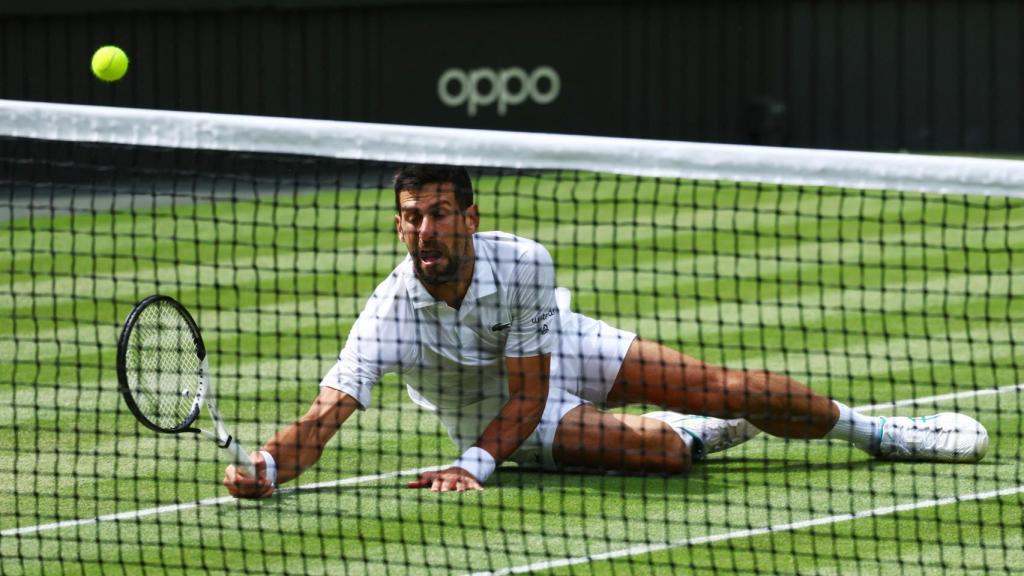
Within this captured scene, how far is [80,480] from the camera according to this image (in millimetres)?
6855

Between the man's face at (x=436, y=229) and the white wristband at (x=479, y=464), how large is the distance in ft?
2.11

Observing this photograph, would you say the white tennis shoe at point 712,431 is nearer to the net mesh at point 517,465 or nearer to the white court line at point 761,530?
the net mesh at point 517,465

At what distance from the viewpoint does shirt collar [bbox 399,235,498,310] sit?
629cm

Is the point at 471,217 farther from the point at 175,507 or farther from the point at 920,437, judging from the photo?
the point at 920,437

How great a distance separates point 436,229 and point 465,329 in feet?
1.60

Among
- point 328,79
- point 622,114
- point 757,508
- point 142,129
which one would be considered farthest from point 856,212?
point 142,129

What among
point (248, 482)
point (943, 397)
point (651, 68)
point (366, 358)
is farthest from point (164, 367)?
point (651, 68)

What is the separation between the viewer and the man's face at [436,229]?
6.04 meters

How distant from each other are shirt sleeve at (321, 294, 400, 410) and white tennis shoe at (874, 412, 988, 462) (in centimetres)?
199

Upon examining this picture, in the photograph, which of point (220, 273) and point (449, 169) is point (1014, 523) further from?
point (220, 273)

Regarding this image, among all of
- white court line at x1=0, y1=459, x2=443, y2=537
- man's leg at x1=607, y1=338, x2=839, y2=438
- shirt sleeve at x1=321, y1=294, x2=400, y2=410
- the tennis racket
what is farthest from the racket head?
man's leg at x1=607, y1=338, x2=839, y2=438

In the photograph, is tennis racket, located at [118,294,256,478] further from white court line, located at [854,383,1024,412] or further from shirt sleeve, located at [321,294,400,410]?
white court line, located at [854,383,1024,412]

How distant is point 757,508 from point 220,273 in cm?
696

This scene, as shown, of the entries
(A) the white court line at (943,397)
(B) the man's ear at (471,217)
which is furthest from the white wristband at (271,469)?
(A) the white court line at (943,397)
